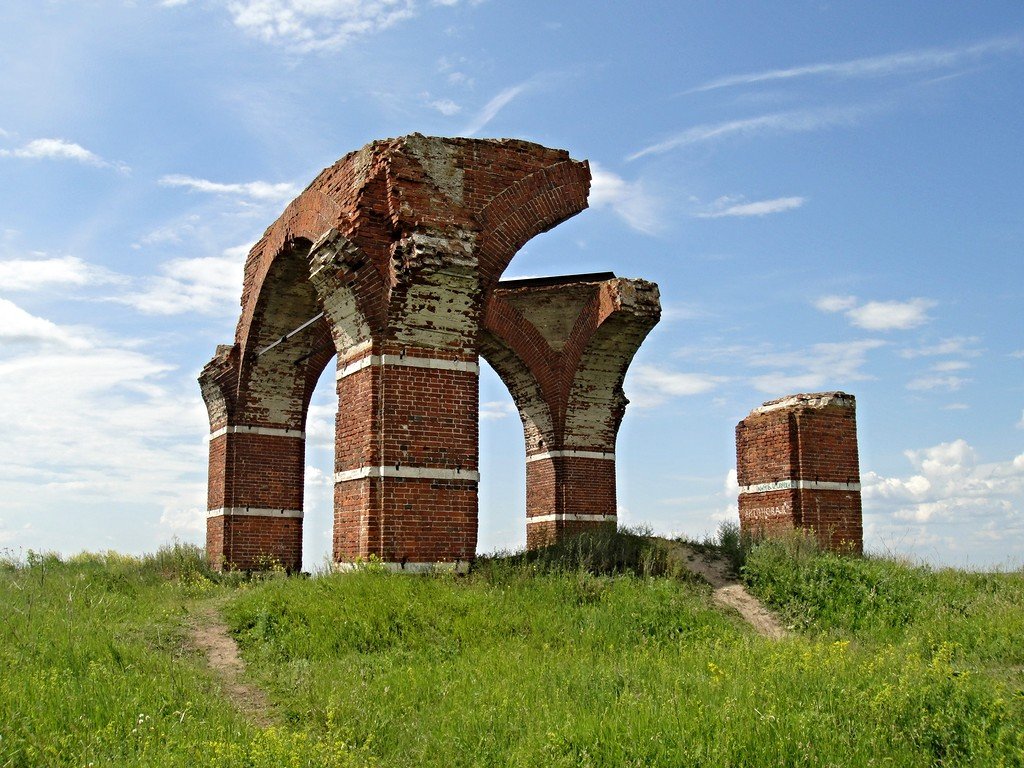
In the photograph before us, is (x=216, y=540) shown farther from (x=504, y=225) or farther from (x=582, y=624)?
(x=582, y=624)

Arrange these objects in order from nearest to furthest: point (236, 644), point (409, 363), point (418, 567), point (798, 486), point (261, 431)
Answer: point (236, 644) → point (418, 567) → point (409, 363) → point (798, 486) → point (261, 431)

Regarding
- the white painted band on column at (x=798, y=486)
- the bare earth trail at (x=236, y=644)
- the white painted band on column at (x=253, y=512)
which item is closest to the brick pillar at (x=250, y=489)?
the white painted band on column at (x=253, y=512)

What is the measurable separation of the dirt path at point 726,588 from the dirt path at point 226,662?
17.7 feet

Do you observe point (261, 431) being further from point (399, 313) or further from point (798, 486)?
point (798, 486)

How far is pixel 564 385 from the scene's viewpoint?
716 inches

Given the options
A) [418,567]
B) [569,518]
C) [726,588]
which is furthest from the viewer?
[569,518]

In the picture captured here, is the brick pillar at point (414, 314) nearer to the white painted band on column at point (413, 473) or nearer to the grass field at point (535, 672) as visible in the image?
the white painted band on column at point (413, 473)

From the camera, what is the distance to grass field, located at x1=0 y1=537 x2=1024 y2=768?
572 cm

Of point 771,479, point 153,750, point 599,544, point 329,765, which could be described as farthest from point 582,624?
point 771,479

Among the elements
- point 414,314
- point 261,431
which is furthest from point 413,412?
point 261,431

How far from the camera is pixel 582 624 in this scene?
9023 mm

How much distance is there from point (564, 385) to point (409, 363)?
748 cm

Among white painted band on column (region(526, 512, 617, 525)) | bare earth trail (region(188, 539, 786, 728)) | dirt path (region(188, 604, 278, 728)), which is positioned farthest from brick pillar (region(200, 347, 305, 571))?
dirt path (region(188, 604, 278, 728))

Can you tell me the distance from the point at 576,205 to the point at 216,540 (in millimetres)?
8941
